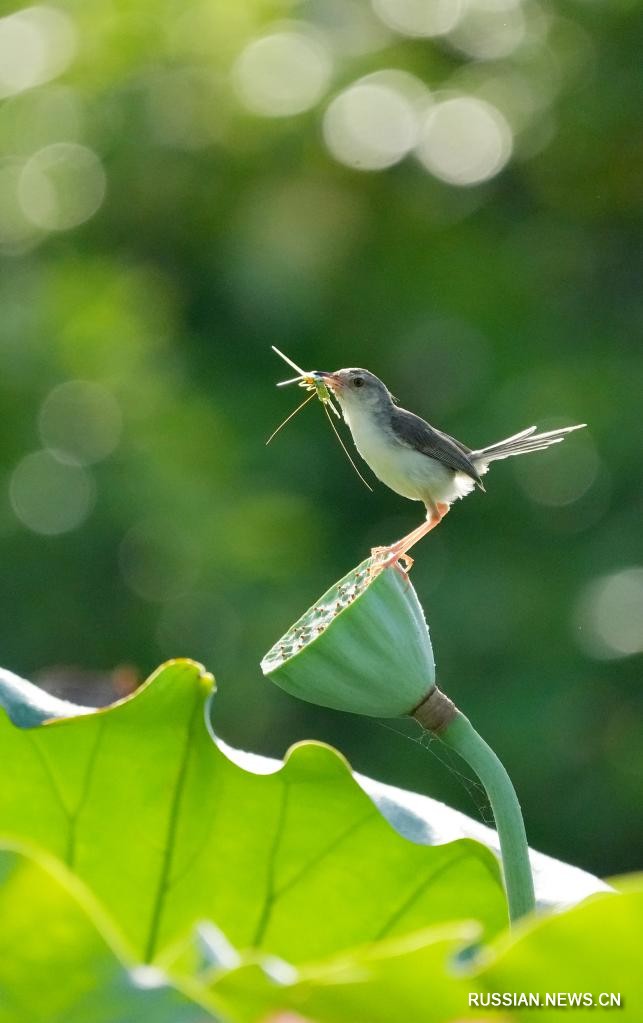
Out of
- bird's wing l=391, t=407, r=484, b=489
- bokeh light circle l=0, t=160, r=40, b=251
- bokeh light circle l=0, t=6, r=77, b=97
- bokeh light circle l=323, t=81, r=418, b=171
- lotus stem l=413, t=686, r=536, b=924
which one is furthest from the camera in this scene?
bokeh light circle l=323, t=81, r=418, b=171

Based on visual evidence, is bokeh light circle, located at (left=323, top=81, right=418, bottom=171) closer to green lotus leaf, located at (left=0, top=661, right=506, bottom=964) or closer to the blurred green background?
the blurred green background

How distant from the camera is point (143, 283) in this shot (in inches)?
338

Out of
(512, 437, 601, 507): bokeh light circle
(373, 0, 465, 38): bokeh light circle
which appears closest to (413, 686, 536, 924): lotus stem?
(512, 437, 601, 507): bokeh light circle

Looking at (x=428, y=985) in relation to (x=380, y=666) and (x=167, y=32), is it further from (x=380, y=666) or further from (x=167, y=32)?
(x=167, y=32)

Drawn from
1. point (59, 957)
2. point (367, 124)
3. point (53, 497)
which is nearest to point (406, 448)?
point (59, 957)

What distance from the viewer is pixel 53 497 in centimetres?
682

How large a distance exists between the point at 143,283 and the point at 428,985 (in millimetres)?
8055

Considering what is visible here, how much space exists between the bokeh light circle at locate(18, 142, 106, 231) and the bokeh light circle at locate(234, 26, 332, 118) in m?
1.12

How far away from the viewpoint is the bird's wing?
2.94 metres

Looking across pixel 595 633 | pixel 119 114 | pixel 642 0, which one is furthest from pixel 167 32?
pixel 595 633

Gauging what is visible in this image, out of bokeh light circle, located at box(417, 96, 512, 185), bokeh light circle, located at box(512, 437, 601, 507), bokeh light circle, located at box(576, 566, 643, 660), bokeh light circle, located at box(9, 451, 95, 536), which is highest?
bokeh light circle, located at box(417, 96, 512, 185)

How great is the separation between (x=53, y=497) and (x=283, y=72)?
11.7ft

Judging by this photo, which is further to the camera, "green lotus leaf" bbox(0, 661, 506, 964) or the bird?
the bird

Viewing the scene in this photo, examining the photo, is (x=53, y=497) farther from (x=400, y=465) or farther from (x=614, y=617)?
(x=400, y=465)
